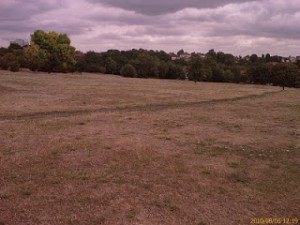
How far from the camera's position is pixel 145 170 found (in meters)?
12.7

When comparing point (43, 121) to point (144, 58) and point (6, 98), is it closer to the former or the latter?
point (6, 98)

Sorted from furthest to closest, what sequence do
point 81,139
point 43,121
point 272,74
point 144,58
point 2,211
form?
point 144,58, point 272,74, point 43,121, point 81,139, point 2,211

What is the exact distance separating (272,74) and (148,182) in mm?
65609

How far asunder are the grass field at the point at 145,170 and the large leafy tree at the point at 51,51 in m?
58.6

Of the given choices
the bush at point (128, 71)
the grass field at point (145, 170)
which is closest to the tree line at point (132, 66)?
the bush at point (128, 71)

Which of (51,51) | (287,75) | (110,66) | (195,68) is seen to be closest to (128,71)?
(110,66)

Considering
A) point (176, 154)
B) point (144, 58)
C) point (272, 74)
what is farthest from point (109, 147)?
point (144, 58)

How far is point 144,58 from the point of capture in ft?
335

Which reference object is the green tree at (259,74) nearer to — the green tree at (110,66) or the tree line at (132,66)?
the tree line at (132,66)

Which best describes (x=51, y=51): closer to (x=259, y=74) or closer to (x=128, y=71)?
(x=128, y=71)

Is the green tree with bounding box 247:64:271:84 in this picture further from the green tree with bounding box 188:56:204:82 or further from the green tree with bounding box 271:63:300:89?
the green tree with bounding box 271:63:300:89

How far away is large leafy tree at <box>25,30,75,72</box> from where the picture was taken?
79.9m

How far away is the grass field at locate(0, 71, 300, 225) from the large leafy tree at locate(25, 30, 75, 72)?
58602mm

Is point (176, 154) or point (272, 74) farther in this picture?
point (272, 74)
